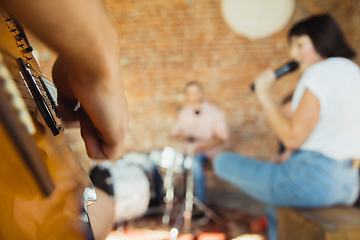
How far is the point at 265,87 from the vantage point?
129 cm

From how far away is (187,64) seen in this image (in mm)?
3182

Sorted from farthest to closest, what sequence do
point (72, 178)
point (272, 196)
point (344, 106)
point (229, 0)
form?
point (229, 0) < point (272, 196) < point (344, 106) < point (72, 178)

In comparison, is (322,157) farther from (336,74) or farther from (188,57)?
(188,57)

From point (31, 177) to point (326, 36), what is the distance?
132 centimetres

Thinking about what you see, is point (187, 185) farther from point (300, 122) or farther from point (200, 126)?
point (300, 122)

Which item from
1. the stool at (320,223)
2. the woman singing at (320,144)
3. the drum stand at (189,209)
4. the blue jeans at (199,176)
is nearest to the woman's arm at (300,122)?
the woman singing at (320,144)

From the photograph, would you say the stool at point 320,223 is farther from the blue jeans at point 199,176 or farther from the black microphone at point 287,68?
the blue jeans at point 199,176

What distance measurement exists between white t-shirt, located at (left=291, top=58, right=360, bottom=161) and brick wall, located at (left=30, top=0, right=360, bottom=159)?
224 cm

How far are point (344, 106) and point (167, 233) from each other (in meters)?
1.82

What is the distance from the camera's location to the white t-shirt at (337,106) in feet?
3.00

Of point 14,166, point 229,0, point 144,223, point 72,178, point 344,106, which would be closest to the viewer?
point 14,166

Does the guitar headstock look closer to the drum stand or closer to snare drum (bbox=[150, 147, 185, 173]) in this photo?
the drum stand

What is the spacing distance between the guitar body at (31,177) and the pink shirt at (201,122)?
8.66 feet

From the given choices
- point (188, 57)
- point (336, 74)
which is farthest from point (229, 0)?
point (336, 74)
